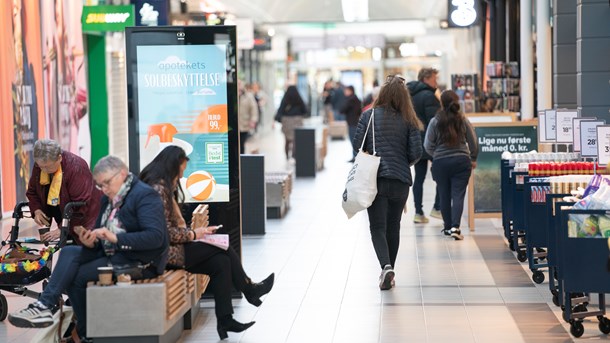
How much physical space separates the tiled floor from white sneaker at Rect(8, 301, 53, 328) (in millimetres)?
891

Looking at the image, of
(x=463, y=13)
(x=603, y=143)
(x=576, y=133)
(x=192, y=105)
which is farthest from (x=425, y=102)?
(x=463, y=13)

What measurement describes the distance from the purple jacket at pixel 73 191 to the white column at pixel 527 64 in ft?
29.7

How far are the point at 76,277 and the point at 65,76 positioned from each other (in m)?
13.2

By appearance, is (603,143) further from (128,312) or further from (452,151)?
(128,312)

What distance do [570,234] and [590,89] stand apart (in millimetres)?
5108

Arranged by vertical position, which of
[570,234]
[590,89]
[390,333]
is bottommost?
[390,333]

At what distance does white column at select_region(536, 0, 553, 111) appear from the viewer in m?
15.0

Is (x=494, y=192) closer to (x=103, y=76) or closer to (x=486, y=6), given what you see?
(x=103, y=76)

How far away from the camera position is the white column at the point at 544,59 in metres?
15.0

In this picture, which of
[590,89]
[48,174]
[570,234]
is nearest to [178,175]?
[48,174]

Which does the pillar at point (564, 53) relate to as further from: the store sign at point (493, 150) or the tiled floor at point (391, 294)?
the tiled floor at point (391, 294)

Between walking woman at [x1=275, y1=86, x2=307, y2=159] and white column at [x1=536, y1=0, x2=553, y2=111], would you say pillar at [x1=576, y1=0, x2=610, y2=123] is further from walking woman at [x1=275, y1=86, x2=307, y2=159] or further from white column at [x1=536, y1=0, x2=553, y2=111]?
walking woman at [x1=275, y1=86, x2=307, y2=159]

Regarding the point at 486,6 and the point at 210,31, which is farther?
the point at 486,6

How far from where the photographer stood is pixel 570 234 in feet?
23.5
